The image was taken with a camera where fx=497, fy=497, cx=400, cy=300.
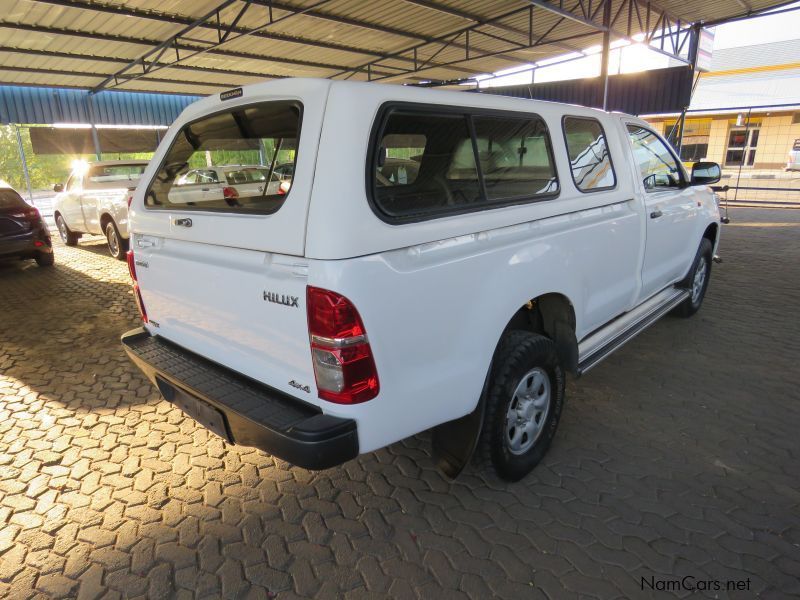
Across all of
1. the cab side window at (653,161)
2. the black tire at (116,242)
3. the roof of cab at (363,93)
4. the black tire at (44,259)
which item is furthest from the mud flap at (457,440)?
the black tire at (44,259)

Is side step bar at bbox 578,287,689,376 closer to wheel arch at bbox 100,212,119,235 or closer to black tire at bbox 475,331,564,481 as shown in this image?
black tire at bbox 475,331,564,481

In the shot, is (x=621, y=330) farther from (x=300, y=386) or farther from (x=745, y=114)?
(x=745, y=114)

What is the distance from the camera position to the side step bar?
315 cm

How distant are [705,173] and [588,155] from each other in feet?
6.28

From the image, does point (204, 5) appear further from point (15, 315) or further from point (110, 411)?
point (110, 411)

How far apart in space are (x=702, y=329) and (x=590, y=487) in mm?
3068

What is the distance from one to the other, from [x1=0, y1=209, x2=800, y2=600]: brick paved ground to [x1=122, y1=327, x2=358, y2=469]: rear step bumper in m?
0.64

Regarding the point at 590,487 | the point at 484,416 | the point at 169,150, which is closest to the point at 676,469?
the point at 590,487

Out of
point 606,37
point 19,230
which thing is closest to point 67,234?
point 19,230

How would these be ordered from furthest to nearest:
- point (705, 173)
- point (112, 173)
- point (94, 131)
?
1. point (94, 131)
2. point (112, 173)
3. point (705, 173)

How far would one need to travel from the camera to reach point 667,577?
2.12 m

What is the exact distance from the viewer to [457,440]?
2.41 m

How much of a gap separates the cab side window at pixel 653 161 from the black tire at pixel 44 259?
923 centimetres

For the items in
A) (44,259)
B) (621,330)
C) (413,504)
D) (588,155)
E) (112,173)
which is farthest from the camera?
(112,173)
